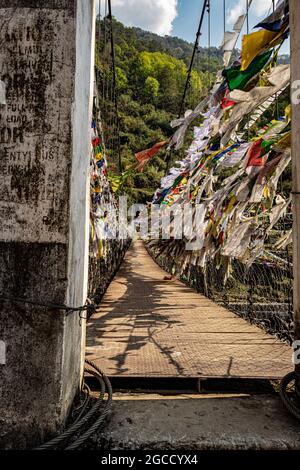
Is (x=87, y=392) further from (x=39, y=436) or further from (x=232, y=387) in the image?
(x=232, y=387)

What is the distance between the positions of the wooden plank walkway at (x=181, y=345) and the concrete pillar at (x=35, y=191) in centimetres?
61

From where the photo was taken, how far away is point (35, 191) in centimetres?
106

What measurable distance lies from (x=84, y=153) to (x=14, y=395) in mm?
872

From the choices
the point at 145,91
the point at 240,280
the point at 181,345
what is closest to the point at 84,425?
the point at 181,345

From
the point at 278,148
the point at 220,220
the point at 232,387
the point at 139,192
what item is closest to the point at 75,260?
the point at 232,387

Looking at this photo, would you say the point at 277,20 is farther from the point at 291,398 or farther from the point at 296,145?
the point at 291,398

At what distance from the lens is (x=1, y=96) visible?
106cm

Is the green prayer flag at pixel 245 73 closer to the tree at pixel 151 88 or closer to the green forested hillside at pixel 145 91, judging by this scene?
the green forested hillside at pixel 145 91

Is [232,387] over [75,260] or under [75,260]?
under

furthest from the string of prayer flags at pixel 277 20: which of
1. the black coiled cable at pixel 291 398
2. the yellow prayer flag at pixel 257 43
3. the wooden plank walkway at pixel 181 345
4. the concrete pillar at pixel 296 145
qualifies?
the wooden plank walkway at pixel 181 345

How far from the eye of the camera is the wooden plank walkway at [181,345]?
1583 millimetres

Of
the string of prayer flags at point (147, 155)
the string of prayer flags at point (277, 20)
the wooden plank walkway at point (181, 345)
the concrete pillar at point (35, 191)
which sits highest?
the string of prayer flags at point (277, 20)

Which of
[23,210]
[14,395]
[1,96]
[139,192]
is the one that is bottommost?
[14,395]

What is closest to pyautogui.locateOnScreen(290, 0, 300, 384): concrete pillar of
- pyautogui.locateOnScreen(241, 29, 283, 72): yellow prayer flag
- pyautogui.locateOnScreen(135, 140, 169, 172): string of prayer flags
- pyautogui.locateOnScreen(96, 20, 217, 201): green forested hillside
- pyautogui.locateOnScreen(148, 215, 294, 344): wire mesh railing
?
pyautogui.locateOnScreen(241, 29, 283, 72): yellow prayer flag
